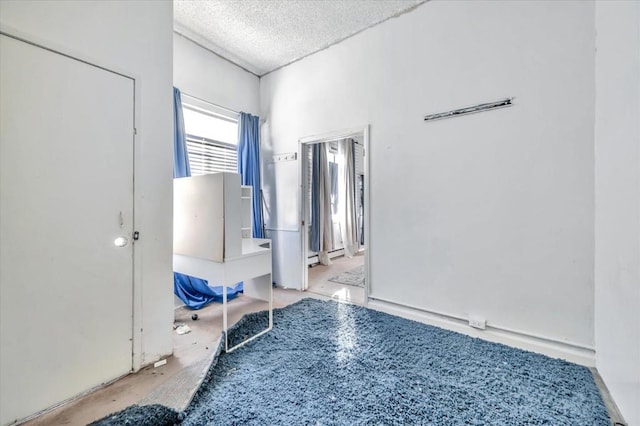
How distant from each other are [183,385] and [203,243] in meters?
0.96

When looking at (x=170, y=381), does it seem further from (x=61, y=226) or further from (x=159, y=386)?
(x=61, y=226)

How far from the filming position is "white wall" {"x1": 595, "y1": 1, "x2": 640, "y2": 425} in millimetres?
1296

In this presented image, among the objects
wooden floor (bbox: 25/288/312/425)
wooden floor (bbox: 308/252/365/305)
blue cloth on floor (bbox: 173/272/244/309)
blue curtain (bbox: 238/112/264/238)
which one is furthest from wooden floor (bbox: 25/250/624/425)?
blue curtain (bbox: 238/112/264/238)

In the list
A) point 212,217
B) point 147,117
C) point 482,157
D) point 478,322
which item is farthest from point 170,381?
point 482,157

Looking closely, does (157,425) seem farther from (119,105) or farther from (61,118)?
(119,105)

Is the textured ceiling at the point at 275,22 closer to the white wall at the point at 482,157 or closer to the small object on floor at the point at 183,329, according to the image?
the white wall at the point at 482,157

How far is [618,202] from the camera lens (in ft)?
4.90

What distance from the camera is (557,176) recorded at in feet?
6.53

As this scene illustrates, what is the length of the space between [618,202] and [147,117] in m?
3.04

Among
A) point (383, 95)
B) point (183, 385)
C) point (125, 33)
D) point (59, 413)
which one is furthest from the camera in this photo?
point (383, 95)

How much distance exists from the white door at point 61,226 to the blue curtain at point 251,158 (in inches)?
69.8

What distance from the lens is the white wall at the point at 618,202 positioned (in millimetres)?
1296

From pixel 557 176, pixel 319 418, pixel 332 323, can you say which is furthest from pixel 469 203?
pixel 319 418

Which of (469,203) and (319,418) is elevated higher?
(469,203)
